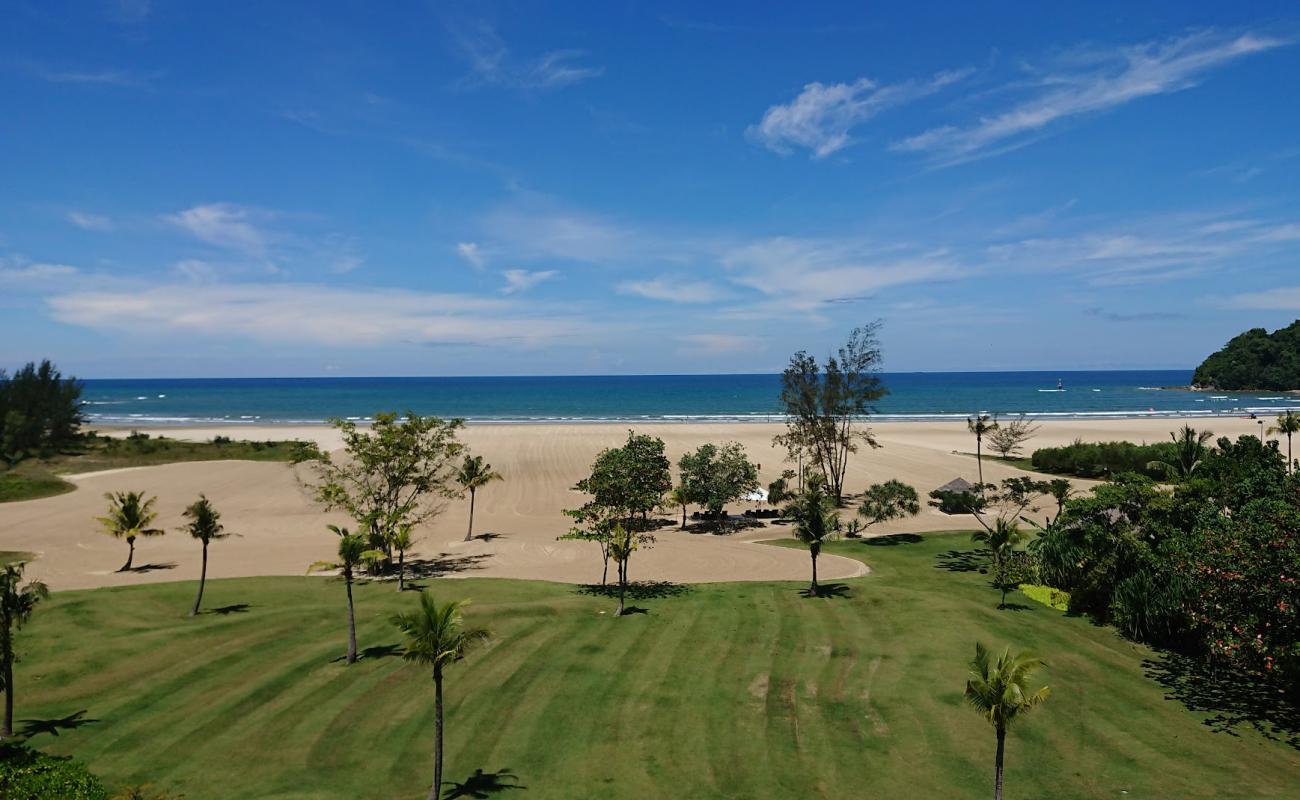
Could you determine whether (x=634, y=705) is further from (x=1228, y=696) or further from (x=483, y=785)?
(x=1228, y=696)

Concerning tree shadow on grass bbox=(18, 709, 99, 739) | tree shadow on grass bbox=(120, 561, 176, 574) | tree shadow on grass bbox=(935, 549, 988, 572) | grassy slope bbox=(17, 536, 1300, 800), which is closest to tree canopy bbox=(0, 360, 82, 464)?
tree shadow on grass bbox=(120, 561, 176, 574)

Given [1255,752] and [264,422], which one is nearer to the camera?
[1255,752]

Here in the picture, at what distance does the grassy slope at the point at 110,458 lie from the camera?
61.0 m

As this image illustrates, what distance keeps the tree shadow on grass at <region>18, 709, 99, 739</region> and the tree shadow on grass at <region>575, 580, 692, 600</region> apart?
1972 cm

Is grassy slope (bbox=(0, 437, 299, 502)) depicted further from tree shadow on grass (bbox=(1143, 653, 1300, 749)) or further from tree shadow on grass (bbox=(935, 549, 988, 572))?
tree shadow on grass (bbox=(1143, 653, 1300, 749))

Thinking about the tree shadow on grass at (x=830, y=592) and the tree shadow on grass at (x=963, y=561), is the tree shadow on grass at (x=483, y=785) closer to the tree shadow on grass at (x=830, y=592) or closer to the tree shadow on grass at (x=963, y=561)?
the tree shadow on grass at (x=830, y=592)

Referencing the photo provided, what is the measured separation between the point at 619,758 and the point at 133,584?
31.9 m

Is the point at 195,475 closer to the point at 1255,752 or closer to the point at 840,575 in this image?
the point at 840,575

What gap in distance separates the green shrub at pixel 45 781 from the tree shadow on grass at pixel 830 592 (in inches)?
1064

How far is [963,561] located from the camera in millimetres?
39062

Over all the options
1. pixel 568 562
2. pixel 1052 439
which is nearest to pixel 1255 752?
pixel 568 562

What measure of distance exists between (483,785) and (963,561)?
3088 centimetres

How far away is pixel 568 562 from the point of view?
4191 cm

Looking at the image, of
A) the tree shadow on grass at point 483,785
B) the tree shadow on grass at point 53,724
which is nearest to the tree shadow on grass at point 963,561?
the tree shadow on grass at point 483,785
